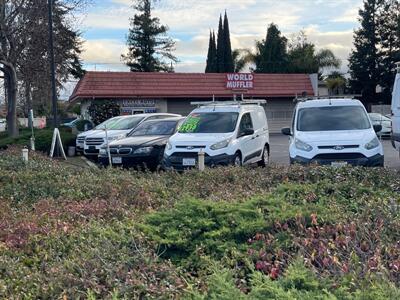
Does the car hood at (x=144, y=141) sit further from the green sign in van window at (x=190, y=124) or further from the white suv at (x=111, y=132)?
the white suv at (x=111, y=132)

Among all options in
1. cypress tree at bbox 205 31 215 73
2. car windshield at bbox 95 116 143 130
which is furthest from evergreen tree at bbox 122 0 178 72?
car windshield at bbox 95 116 143 130

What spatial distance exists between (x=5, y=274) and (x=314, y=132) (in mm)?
9207

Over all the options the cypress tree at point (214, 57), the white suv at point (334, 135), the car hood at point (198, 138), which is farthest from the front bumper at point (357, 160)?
the cypress tree at point (214, 57)

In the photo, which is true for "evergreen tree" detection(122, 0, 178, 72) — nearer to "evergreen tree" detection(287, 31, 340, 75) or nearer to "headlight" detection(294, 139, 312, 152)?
"evergreen tree" detection(287, 31, 340, 75)

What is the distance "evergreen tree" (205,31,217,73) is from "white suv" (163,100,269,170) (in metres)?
49.8

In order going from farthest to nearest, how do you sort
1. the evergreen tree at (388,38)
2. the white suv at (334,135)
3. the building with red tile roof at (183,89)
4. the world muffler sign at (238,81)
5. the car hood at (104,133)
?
the evergreen tree at (388,38), the world muffler sign at (238,81), the building with red tile roof at (183,89), the car hood at (104,133), the white suv at (334,135)

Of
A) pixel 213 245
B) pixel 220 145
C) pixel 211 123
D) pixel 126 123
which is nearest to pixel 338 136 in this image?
pixel 220 145

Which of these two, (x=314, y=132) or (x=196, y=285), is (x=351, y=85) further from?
(x=196, y=285)

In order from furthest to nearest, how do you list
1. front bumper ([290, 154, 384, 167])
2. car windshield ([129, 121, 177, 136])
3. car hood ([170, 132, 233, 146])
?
car windshield ([129, 121, 177, 136]), car hood ([170, 132, 233, 146]), front bumper ([290, 154, 384, 167])

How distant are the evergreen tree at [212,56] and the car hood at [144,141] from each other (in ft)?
163

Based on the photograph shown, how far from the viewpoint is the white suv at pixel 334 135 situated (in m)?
11.6

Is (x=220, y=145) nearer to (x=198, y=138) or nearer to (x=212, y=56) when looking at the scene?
(x=198, y=138)

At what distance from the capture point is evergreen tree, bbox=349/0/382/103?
Result: 52938mm

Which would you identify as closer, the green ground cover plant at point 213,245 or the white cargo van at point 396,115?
the green ground cover plant at point 213,245
